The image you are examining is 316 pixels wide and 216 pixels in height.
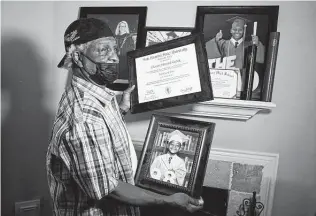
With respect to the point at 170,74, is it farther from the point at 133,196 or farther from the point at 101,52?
the point at 133,196

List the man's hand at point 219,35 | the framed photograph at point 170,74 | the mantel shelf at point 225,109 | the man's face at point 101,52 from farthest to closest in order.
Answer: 1. the man's hand at point 219,35
2. the mantel shelf at point 225,109
3. the framed photograph at point 170,74
4. the man's face at point 101,52

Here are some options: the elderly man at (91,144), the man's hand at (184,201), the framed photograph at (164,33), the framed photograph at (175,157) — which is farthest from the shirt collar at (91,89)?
the framed photograph at (164,33)

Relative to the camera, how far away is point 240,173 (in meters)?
1.22

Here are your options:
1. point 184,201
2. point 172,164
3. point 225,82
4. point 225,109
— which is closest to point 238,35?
point 225,82

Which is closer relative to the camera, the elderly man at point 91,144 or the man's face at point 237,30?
the elderly man at point 91,144

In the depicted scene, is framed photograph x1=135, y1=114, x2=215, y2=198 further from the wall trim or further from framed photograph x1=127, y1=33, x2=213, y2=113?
the wall trim

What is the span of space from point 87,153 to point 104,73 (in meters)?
0.28

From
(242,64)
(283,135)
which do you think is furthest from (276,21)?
(283,135)

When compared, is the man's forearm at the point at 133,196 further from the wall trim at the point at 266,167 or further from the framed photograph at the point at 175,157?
the wall trim at the point at 266,167

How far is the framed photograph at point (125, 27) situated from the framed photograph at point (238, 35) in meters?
0.28

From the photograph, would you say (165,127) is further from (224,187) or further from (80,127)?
(224,187)

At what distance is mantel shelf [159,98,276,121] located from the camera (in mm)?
1062

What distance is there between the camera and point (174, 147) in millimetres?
957

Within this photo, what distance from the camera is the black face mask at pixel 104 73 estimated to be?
2.76ft
